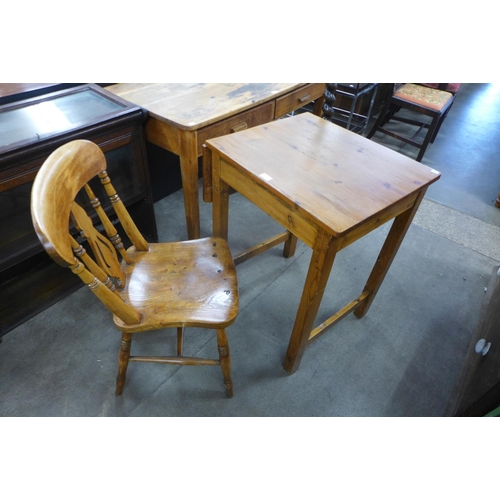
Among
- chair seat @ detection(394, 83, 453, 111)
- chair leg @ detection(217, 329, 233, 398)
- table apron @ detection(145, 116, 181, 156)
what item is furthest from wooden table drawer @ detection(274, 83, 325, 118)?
chair leg @ detection(217, 329, 233, 398)

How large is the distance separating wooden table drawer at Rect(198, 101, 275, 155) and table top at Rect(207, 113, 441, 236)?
0.25m

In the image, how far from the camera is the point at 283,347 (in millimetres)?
1527

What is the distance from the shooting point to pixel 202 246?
4.19 ft

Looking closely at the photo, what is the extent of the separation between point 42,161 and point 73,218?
0.43 m

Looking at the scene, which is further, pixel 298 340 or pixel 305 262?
pixel 305 262

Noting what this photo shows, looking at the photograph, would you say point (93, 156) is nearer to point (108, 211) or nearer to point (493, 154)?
point (108, 211)

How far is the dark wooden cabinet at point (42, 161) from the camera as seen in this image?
46.2 inches

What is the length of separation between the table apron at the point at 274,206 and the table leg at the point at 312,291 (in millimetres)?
40

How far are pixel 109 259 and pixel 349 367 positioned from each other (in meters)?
1.07

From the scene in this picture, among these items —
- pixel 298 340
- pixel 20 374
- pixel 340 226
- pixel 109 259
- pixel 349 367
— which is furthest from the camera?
pixel 349 367

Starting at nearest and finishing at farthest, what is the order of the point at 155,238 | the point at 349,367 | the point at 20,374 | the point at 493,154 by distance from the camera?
the point at 20,374 → the point at 349,367 → the point at 155,238 → the point at 493,154

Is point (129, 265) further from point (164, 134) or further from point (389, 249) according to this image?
point (389, 249)

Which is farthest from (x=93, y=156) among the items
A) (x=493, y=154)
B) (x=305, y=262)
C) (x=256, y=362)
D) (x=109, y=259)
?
(x=493, y=154)

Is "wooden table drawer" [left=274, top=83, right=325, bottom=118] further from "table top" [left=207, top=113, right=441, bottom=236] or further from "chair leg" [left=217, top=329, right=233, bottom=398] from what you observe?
"chair leg" [left=217, top=329, right=233, bottom=398]
